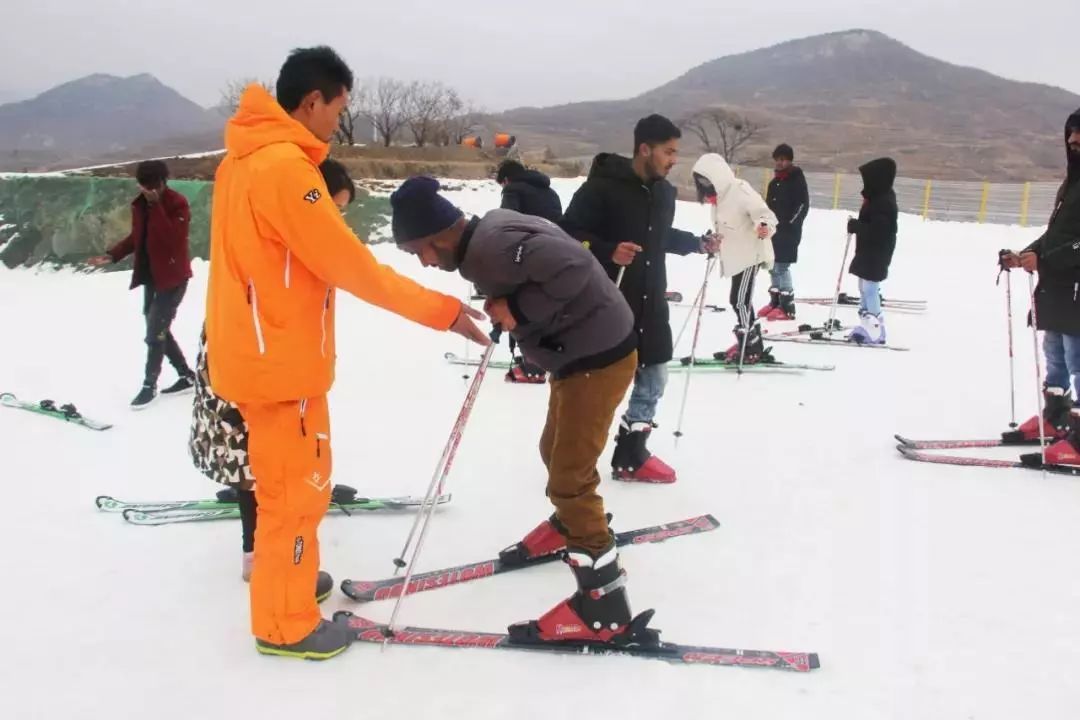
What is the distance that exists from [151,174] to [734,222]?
5116mm

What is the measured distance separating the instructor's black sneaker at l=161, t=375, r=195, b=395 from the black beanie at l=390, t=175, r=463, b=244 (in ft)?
14.8

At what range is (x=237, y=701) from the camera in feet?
8.45

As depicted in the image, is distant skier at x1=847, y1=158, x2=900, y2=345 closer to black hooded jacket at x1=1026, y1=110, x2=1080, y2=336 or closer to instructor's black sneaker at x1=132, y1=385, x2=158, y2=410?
black hooded jacket at x1=1026, y1=110, x2=1080, y2=336

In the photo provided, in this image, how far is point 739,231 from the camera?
7414mm

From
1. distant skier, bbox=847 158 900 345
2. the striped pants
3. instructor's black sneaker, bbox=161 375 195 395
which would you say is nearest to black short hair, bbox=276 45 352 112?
instructor's black sneaker, bbox=161 375 195 395

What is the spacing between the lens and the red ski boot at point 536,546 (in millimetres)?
3541

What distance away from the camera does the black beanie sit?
2.55 m

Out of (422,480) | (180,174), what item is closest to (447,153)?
(180,174)

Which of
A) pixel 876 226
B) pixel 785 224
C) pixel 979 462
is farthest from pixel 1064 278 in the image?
pixel 785 224

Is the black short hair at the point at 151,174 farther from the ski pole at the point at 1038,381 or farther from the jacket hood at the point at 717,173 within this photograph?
the ski pole at the point at 1038,381

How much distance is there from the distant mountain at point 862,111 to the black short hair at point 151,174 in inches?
2691

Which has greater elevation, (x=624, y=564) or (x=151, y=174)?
(x=151, y=174)

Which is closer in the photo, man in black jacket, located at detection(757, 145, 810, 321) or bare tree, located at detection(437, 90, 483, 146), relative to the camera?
man in black jacket, located at detection(757, 145, 810, 321)

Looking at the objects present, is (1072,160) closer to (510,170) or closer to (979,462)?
(979,462)
